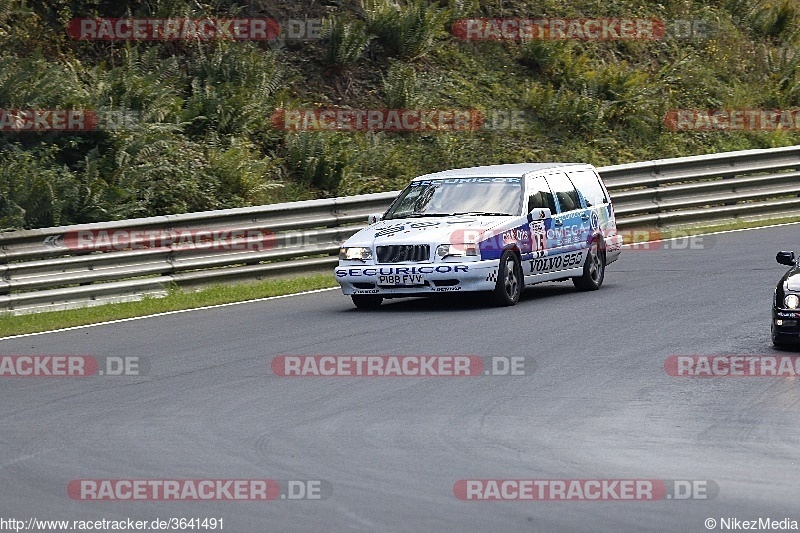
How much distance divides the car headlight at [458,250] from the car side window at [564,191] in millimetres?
2174

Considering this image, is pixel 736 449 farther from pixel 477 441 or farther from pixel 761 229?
pixel 761 229

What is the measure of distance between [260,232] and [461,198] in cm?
336

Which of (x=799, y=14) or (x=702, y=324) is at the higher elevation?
(x=799, y=14)

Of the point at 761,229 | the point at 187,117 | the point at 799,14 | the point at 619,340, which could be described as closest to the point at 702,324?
the point at 619,340

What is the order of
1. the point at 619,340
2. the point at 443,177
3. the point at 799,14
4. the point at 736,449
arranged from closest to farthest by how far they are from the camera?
the point at 736,449
the point at 619,340
the point at 443,177
the point at 799,14

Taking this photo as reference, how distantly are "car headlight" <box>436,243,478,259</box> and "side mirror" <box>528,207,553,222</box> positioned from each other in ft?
4.13

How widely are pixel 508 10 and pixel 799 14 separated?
789 cm

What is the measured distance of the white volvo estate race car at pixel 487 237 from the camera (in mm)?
15875

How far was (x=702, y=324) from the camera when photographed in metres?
14.3
